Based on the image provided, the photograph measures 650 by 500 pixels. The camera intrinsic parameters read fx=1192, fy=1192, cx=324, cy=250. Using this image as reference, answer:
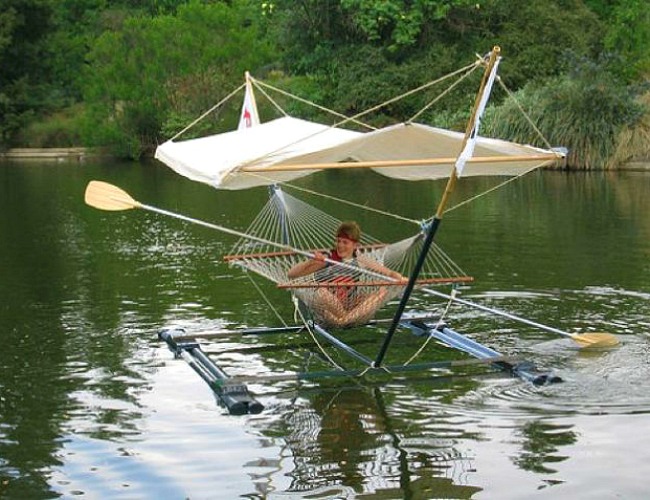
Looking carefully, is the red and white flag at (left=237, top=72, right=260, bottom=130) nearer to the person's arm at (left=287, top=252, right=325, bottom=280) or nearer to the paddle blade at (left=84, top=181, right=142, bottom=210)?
the paddle blade at (left=84, top=181, right=142, bottom=210)

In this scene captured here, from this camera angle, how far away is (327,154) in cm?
959

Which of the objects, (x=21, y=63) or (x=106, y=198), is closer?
(x=106, y=198)

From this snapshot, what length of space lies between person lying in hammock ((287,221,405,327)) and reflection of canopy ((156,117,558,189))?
0.82m

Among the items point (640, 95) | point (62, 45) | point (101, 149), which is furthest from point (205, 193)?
point (62, 45)

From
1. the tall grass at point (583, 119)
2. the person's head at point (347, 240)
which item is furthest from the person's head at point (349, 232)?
the tall grass at point (583, 119)

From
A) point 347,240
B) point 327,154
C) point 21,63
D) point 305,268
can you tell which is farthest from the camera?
point 21,63

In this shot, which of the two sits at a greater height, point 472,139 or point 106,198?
point 472,139

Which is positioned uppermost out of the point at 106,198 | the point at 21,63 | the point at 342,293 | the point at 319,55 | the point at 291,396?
the point at 21,63

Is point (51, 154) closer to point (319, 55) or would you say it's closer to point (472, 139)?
point (319, 55)

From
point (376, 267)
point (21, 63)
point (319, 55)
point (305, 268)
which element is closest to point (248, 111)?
point (305, 268)

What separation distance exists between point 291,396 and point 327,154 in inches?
76.9

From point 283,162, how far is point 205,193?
18.7m

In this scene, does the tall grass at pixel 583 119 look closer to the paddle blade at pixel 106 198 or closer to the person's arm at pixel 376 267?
the person's arm at pixel 376 267

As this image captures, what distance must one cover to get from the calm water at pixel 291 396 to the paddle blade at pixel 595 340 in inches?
3.8
